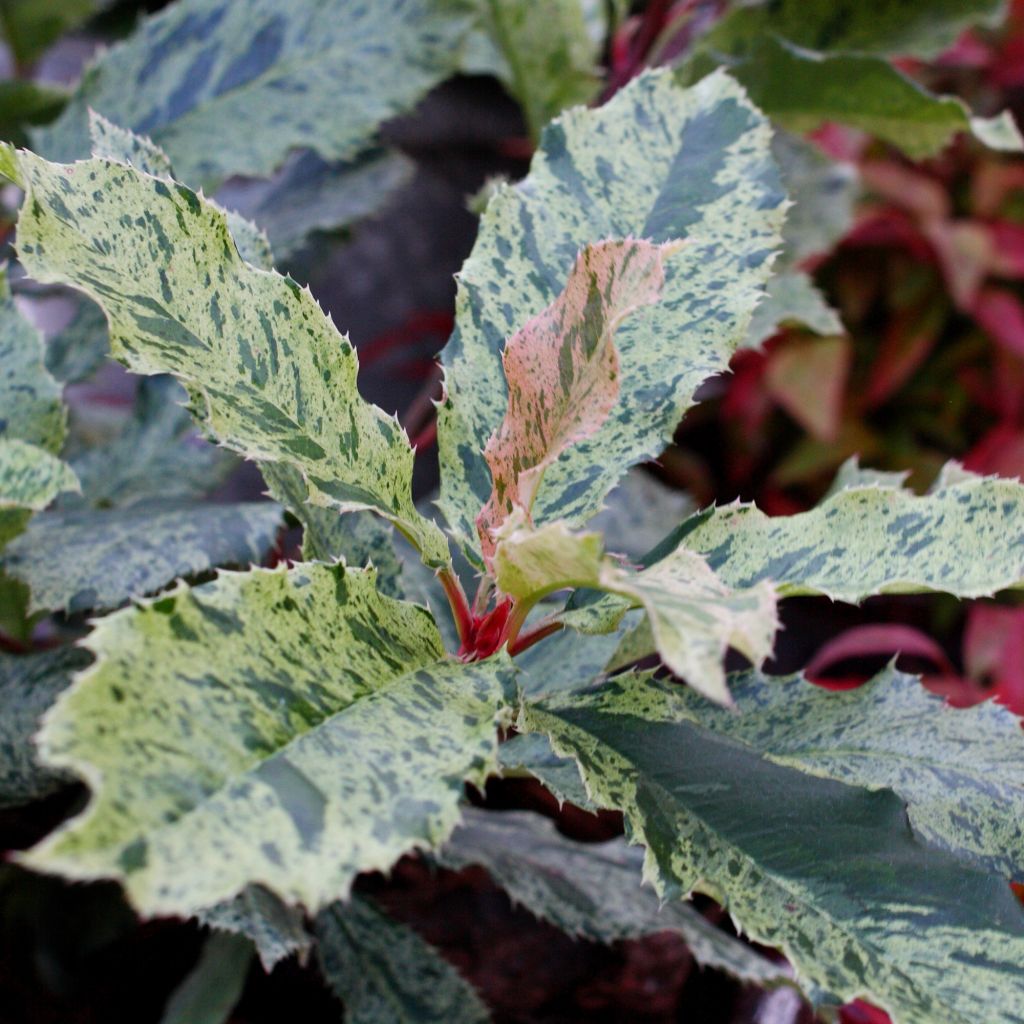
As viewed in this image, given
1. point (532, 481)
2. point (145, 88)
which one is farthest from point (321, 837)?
point (145, 88)

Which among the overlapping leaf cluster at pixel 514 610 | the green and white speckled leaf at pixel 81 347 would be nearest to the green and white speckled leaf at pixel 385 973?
the overlapping leaf cluster at pixel 514 610

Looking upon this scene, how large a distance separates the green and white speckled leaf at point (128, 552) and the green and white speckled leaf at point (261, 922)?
0.48ft

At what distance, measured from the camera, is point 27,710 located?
1.63ft

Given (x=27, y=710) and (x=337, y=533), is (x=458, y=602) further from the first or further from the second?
(x=27, y=710)

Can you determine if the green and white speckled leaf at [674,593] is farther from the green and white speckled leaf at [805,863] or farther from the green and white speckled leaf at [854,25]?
the green and white speckled leaf at [854,25]

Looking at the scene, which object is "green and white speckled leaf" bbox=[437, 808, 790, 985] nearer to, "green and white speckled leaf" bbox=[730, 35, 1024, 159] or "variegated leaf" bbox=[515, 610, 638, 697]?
"variegated leaf" bbox=[515, 610, 638, 697]

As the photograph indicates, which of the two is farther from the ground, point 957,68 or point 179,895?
point 957,68

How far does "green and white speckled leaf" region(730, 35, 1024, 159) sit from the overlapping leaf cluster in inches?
8.9

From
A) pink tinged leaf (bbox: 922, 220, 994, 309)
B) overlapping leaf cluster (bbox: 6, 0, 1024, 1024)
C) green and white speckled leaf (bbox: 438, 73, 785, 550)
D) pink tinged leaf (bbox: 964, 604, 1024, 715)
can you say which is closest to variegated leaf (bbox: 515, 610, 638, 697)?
overlapping leaf cluster (bbox: 6, 0, 1024, 1024)

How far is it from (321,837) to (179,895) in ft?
0.14

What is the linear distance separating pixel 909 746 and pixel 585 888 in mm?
233

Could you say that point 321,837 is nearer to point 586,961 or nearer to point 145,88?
point 586,961

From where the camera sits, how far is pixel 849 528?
36 centimetres

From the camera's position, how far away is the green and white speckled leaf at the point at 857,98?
68 centimetres
